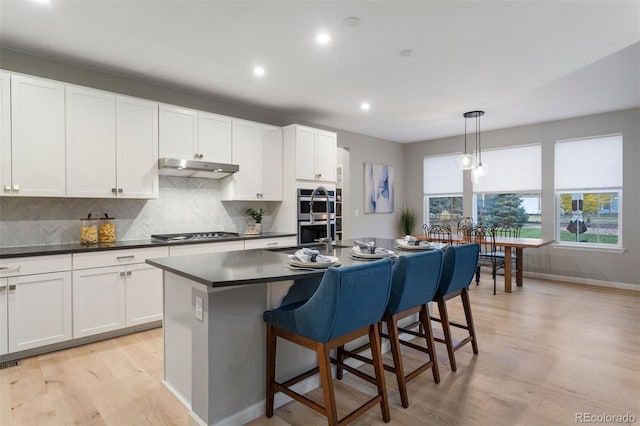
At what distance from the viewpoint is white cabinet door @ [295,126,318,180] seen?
15.8 ft

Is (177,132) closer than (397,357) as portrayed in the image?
No

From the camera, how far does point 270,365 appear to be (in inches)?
80.0

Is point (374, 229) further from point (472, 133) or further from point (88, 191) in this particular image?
point (88, 191)

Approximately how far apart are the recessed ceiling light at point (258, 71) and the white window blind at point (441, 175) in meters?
4.77

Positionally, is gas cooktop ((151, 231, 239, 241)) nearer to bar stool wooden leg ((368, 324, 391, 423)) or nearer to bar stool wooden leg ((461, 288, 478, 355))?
bar stool wooden leg ((368, 324, 391, 423))

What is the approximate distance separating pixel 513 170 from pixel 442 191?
4.60 feet

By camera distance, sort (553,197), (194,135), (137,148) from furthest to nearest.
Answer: (553,197) < (194,135) < (137,148)

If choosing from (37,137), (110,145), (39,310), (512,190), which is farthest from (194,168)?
(512,190)

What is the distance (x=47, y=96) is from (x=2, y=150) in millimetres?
599

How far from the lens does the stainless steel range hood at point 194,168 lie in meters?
3.76

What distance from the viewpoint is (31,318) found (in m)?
2.88

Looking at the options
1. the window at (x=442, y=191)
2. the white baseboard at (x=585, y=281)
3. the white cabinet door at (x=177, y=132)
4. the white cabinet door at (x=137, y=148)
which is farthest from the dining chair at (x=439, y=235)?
the white cabinet door at (x=137, y=148)

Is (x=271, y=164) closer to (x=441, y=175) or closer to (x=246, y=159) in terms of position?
(x=246, y=159)

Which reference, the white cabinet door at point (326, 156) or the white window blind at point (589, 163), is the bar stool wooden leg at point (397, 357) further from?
the white window blind at point (589, 163)
